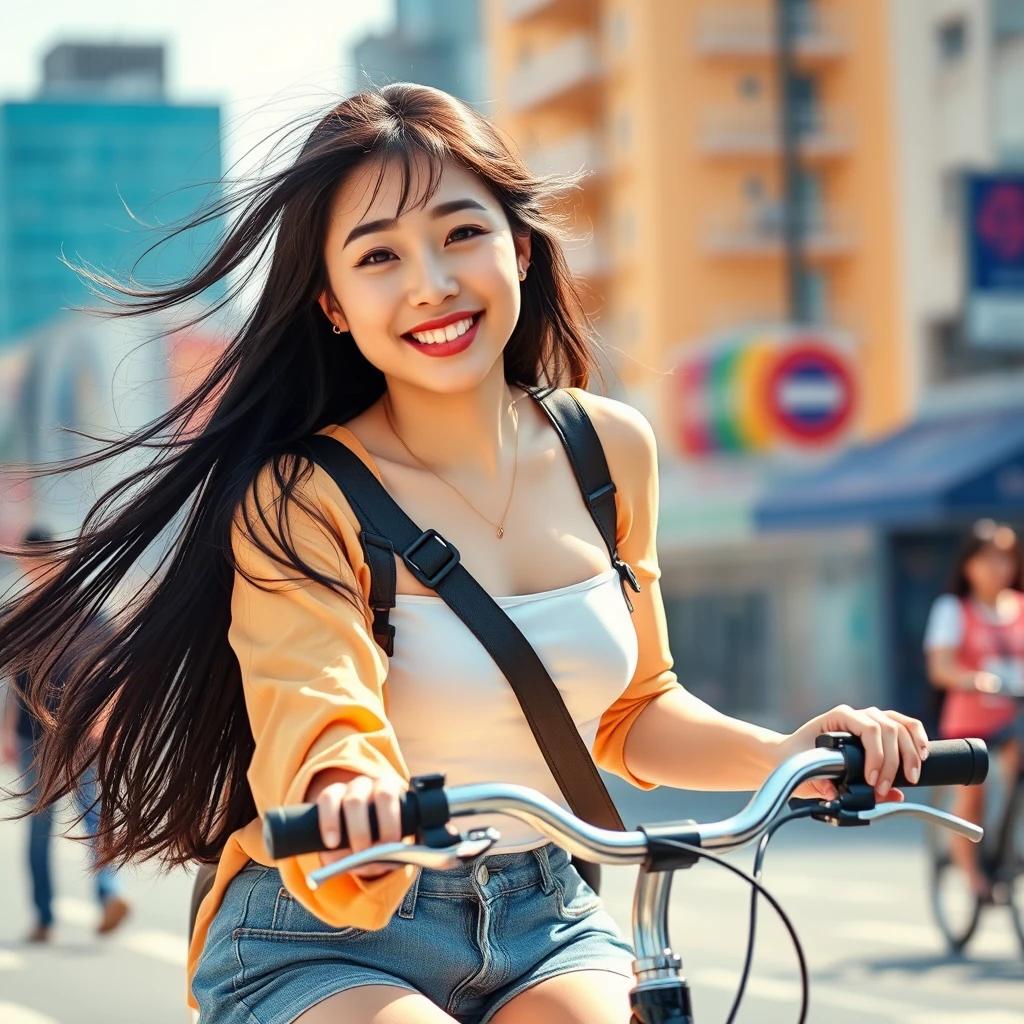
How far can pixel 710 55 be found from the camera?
43.6 meters

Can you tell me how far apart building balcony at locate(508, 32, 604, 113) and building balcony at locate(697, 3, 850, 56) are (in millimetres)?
3002

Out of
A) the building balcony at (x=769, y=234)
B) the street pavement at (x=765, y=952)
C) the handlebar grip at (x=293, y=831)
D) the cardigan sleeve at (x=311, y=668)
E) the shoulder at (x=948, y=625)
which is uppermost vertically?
the building balcony at (x=769, y=234)

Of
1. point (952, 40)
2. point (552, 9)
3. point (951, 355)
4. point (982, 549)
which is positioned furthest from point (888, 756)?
point (552, 9)

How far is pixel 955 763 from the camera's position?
2.67m

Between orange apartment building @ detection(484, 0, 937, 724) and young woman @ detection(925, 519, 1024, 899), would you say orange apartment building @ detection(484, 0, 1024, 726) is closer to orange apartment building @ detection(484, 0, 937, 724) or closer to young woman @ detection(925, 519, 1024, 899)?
orange apartment building @ detection(484, 0, 937, 724)

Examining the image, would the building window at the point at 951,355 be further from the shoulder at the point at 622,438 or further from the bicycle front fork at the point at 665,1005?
the bicycle front fork at the point at 665,1005

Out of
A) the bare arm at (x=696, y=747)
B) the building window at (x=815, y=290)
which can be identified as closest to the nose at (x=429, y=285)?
the bare arm at (x=696, y=747)

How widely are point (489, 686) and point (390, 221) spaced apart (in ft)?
2.03

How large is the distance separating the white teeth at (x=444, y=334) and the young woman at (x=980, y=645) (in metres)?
7.65

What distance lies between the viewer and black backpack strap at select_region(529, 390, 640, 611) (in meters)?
3.05

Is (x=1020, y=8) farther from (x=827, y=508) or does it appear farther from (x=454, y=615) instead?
(x=454, y=615)

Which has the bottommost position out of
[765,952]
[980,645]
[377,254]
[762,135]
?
[765,952]

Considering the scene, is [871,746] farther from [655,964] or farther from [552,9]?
[552,9]

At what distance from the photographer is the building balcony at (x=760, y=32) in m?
43.2
